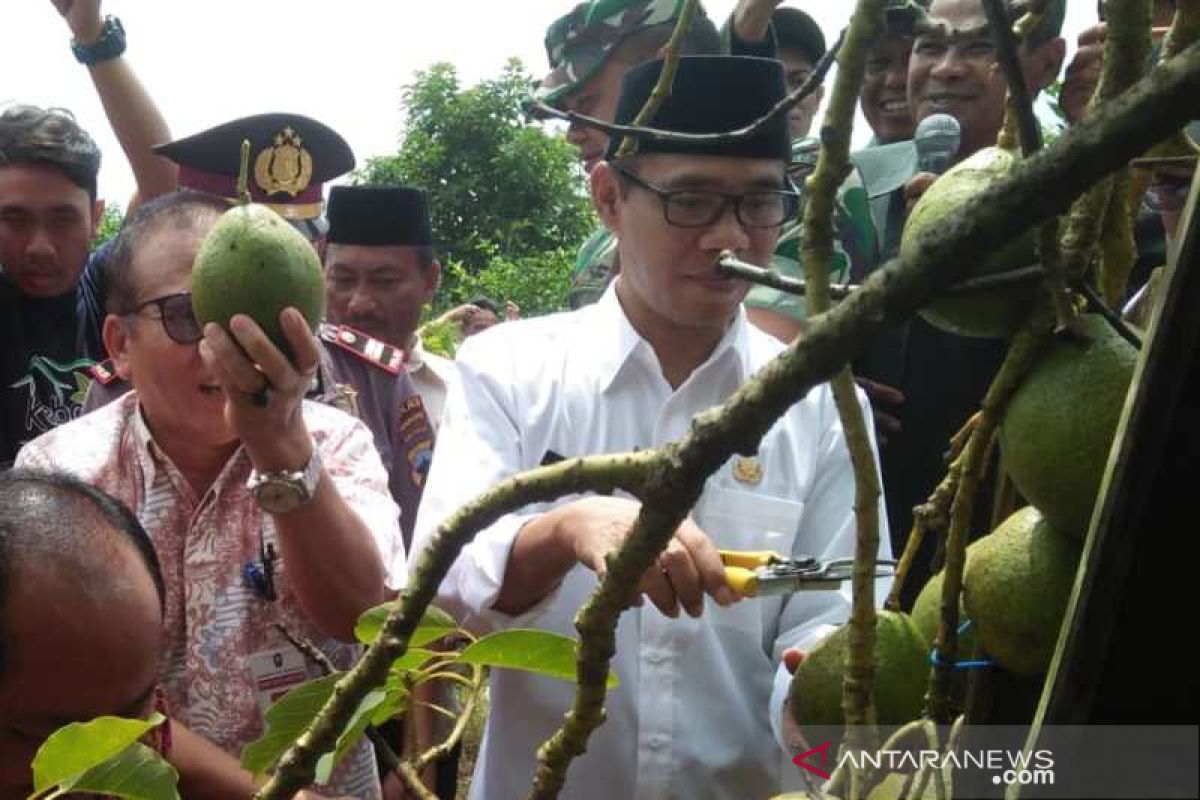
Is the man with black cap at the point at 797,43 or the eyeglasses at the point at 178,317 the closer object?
the eyeglasses at the point at 178,317

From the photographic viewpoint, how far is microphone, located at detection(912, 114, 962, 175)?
2275 millimetres

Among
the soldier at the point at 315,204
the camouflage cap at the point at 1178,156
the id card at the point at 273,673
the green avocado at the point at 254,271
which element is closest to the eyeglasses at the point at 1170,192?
the camouflage cap at the point at 1178,156

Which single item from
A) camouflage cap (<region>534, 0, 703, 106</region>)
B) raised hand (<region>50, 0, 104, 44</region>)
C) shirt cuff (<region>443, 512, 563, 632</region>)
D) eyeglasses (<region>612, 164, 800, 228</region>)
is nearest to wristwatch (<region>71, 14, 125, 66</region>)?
raised hand (<region>50, 0, 104, 44</region>)

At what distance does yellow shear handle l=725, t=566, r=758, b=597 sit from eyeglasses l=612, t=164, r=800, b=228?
834mm

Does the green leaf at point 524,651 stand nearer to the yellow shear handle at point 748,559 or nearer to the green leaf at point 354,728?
the green leaf at point 354,728

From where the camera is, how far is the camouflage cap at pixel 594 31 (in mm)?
2611

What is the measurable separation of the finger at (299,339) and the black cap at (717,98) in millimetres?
624

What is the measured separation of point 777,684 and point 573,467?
1145 millimetres

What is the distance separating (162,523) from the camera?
76.7 inches

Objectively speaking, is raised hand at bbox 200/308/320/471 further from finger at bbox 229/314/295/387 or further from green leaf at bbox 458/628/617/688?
green leaf at bbox 458/628/617/688

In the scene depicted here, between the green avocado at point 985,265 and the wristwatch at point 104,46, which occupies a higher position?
the wristwatch at point 104,46

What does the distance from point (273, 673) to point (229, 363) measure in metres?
0.55

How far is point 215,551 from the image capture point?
6.32ft

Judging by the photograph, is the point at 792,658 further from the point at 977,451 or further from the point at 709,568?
the point at 977,451
